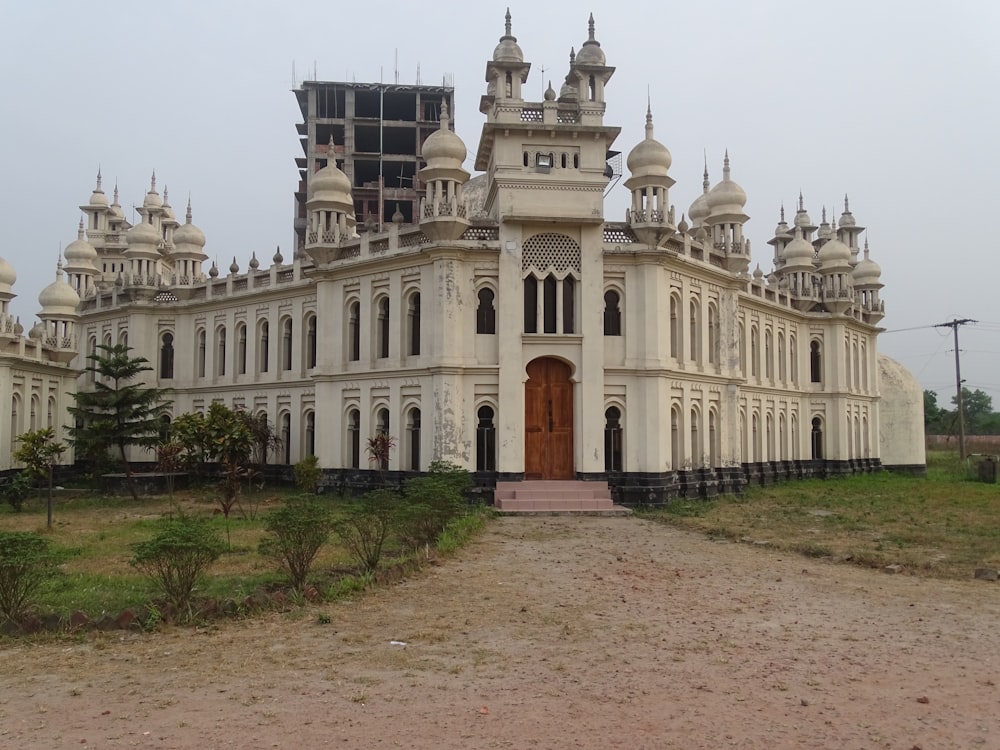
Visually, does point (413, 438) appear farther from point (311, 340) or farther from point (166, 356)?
point (166, 356)

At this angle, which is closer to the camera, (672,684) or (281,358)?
(672,684)

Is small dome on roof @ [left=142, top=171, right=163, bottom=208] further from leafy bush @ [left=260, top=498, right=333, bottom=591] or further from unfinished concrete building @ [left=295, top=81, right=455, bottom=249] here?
leafy bush @ [left=260, top=498, right=333, bottom=591]

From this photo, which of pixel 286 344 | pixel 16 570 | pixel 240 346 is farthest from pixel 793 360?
pixel 16 570

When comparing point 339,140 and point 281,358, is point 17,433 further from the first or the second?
point 339,140

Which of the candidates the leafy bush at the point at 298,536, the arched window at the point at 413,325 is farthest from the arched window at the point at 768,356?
the leafy bush at the point at 298,536

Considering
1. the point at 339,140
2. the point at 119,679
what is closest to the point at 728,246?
the point at 119,679

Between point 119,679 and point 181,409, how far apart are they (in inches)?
1160

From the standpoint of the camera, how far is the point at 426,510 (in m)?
15.0

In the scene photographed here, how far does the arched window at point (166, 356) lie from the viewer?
3609cm

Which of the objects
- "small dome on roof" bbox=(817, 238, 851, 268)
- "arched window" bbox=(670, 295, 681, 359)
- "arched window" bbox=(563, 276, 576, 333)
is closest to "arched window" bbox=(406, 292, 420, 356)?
"arched window" bbox=(563, 276, 576, 333)

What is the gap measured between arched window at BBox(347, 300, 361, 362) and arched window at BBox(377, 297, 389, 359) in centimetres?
116

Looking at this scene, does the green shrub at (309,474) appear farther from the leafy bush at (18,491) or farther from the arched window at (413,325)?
the leafy bush at (18,491)

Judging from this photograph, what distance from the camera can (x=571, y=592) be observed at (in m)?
11.8

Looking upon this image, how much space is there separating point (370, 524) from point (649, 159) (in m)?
16.1
